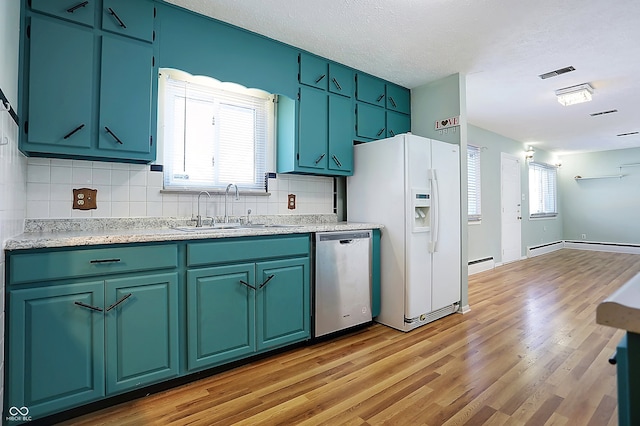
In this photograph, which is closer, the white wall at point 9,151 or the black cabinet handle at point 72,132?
the white wall at point 9,151

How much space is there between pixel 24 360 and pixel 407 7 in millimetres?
3151

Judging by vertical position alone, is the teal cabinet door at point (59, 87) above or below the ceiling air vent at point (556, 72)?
below

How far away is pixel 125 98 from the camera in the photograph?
2.13 meters

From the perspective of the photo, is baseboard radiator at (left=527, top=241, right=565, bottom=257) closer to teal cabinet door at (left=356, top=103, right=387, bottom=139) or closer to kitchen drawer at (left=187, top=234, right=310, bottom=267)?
teal cabinet door at (left=356, top=103, right=387, bottom=139)

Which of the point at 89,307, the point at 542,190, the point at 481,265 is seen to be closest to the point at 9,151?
the point at 89,307

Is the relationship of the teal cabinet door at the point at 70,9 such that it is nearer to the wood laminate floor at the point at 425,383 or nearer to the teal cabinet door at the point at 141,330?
the teal cabinet door at the point at 141,330

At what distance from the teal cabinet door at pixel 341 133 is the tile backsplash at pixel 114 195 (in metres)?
0.71

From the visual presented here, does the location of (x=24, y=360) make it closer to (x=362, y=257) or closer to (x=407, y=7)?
(x=362, y=257)

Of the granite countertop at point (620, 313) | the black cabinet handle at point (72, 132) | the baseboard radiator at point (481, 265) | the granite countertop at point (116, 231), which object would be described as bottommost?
the baseboard radiator at point (481, 265)

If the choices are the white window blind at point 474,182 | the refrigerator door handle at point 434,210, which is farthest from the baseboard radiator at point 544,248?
the refrigerator door handle at point 434,210

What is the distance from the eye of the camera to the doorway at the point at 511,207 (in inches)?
252

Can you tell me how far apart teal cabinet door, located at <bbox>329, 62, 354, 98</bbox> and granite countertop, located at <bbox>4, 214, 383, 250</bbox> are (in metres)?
1.41

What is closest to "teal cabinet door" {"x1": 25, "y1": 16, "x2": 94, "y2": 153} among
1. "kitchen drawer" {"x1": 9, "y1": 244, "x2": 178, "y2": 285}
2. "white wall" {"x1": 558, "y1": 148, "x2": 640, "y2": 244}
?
"kitchen drawer" {"x1": 9, "y1": 244, "x2": 178, "y2": 285}

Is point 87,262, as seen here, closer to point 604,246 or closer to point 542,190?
point 542,190
